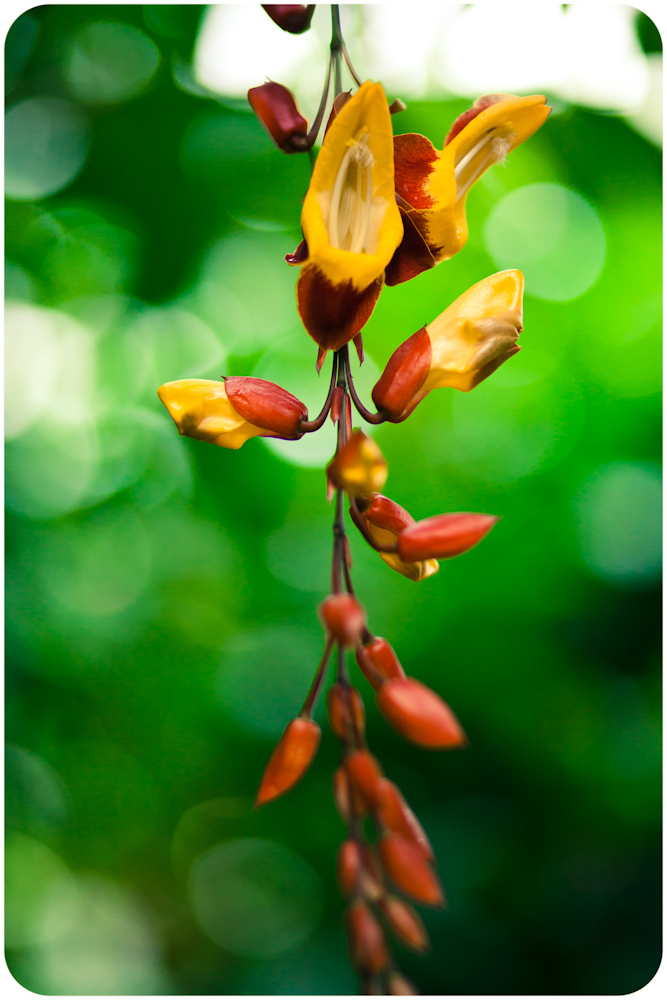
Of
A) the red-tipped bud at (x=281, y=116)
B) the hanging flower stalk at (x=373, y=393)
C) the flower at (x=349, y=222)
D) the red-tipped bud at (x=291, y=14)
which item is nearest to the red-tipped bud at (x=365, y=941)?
the hanging flower stalk at (x=373, y=393)

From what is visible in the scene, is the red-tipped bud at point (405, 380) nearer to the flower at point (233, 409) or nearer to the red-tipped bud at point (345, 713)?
the flower at point (233, 409)

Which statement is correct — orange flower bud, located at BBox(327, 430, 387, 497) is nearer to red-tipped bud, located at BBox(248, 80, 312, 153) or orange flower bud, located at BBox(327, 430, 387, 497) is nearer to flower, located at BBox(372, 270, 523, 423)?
flower, located at BBox(372, 270, 523, 423)

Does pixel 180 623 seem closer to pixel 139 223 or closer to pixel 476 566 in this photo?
pixel 476 566

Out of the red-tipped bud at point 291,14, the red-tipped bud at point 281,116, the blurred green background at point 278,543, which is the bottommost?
the blurred green background at point 278,543

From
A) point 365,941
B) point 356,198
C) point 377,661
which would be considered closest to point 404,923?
point 365,941

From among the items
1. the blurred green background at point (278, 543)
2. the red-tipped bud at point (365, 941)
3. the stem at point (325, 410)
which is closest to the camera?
the red-tipped bud at point (365, 941)

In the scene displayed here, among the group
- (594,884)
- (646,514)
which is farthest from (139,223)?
(594,884)
